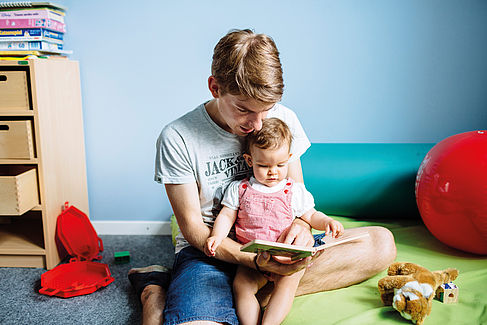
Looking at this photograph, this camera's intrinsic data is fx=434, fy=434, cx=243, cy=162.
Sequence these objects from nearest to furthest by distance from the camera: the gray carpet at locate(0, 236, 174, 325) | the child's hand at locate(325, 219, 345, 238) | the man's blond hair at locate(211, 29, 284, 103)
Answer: the man's blond hair at locate(211, 29, 284, 103), the child's hand at locate(325, 219, 345, 238), the gray carpet at locate(0, 236, 174, 325)

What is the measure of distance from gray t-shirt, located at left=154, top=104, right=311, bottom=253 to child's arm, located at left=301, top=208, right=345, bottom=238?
9.2 inches

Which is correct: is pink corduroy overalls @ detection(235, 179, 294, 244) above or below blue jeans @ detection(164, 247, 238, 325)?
above

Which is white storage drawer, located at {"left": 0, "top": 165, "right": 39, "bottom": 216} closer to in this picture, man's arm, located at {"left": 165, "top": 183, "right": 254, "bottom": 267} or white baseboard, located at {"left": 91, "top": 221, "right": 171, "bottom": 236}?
white baseboard, located at {"left": 91, "top": 221, "right": 171, "bottom": 236}

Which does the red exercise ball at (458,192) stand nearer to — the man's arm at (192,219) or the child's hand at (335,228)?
the child's hand at (335,228)

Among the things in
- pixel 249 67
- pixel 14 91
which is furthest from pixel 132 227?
pixel 249 67

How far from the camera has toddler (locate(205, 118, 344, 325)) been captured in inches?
47.0

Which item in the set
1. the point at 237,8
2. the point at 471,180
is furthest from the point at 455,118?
the point at 237,8

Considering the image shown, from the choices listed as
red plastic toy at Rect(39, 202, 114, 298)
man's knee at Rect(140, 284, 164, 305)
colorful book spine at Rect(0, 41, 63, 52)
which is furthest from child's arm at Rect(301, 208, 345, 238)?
colorful book spine at Rect(0, 41, 63, 52)

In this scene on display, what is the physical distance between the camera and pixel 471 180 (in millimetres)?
1467

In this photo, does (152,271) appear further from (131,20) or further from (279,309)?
(131,20)

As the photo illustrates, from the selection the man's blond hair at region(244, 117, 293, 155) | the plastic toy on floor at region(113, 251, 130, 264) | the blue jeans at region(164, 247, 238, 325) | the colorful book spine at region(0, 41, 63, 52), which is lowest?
the plastic toy on floor at region(113, 251, 130, 264)

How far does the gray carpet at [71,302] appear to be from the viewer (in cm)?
153

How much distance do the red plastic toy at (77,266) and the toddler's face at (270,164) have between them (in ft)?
2.79

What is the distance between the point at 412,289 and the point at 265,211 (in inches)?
17.8
